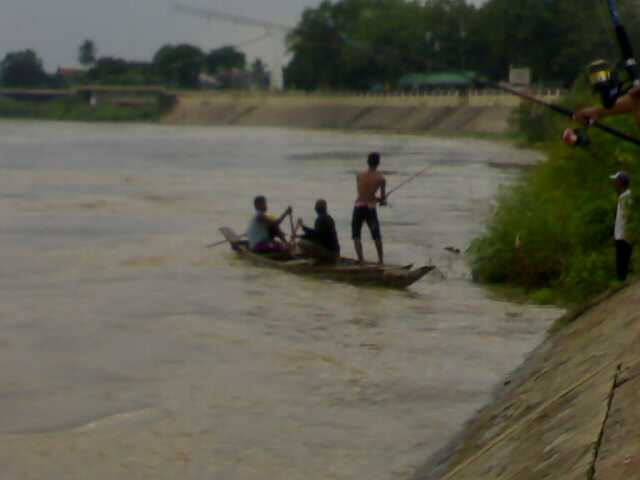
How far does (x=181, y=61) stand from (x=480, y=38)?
239ft

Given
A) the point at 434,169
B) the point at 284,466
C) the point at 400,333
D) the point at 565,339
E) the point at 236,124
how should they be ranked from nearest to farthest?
the point at 284,466 < the point at 565,339 < the point at 400,333 < the point at 434,169 < the point at 236,124

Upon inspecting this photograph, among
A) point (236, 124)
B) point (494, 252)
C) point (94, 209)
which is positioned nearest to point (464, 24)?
point (236, 124)

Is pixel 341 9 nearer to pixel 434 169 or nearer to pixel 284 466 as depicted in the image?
pixel 434 169

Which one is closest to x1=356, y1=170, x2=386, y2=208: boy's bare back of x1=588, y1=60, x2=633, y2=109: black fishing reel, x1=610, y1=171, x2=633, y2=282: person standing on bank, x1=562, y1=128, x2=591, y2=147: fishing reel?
x1=610, y1=171, x2=633, y2=282: person standing on bank

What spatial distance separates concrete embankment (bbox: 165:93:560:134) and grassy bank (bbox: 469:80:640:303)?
5933 cm

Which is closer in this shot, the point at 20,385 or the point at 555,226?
the point at 20,385

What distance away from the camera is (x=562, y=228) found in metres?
16.7

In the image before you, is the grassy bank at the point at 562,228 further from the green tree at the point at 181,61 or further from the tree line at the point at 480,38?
the green tree at the point at 181,61

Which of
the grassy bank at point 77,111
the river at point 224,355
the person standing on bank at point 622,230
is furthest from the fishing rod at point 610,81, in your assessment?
the grassy bank at point 77,111

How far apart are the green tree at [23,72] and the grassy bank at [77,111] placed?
537 centimetres

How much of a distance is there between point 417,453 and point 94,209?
27.2 meters

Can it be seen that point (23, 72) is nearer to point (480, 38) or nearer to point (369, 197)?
point (480, 38)

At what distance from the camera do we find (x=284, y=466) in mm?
9758

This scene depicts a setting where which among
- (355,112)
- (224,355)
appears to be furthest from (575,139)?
(355,112)
